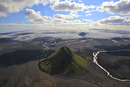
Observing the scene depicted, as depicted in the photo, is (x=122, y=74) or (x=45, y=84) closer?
(x=45, y=84)

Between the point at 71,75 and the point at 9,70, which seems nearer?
the point at 71,75

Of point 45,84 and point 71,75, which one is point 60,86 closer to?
point 45,84

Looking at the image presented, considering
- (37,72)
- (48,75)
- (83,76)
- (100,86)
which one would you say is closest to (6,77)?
(37,72)

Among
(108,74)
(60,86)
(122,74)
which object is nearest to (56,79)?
(60,86)

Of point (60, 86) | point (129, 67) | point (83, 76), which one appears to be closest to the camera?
point (60, 86)

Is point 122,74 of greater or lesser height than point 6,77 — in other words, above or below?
below

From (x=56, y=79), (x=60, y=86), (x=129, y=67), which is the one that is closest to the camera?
(x=60, y=86)

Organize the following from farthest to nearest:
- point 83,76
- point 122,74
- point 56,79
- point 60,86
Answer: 1. point 122,74
2. point 83,76
3. point 56,79
4. point 60,86

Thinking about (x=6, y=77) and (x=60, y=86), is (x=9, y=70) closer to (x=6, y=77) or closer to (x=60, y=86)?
(x=6, y=77)

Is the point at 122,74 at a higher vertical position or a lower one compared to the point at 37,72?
lower
